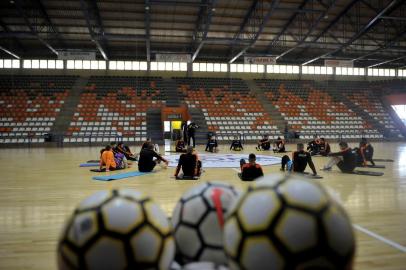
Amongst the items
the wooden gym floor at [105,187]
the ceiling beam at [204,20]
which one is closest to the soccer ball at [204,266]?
the wooden gym floor at [105,187]

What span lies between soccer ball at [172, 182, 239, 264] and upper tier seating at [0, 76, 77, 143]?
73.8ft

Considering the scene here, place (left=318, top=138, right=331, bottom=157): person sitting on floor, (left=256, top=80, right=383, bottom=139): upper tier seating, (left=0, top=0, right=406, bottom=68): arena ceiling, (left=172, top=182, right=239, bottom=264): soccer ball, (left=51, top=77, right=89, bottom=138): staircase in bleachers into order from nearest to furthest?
(left=172, top=182, right=239, bottom=264): soccer ball < (left=318, top=138, right=331, bottom=157): person sitting on floor < (left=0, top=0, right=406, bottom=68): arena ceiling < (left=51, top=77, right=89, bottom=138): staircase in bleachers < (left=256, top=80, right=383, bottom=139): upper tier seating

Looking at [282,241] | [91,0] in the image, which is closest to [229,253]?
[282,241]

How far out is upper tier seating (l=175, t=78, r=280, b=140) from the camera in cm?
2486

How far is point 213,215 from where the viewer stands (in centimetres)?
155

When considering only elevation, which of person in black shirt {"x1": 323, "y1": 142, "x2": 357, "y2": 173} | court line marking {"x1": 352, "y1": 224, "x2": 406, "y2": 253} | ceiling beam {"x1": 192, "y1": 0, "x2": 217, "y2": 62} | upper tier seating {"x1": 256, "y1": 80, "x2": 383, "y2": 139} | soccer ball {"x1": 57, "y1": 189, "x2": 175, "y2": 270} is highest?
ceiling beam {"x1": 192, "y1": 0, "x2": 217, "y2": 62}

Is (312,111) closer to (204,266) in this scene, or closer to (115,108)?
(115,108)

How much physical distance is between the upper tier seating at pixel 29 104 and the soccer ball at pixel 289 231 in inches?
903

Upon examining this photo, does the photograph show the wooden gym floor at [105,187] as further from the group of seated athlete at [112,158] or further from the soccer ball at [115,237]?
the soccer ball at [115,237]

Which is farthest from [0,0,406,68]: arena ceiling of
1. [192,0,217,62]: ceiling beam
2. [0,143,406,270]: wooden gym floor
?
[0,143,406,270]: wooden gym floor

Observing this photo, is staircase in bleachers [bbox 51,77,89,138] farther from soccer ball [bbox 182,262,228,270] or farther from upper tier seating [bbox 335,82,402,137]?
upper tier seating [bbox 335,82,402,137]

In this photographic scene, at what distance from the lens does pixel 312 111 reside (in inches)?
1121

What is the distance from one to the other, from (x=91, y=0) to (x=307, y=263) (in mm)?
21621

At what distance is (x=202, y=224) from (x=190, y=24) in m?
23.1
